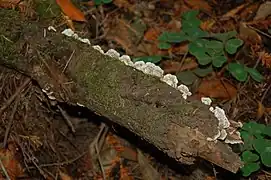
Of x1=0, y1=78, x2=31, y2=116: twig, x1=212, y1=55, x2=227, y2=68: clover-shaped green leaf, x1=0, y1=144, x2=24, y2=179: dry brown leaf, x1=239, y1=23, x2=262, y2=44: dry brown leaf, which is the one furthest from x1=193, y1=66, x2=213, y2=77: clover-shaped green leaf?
x1=0, y1=144, x2=24, y2=179: dry brown leaf

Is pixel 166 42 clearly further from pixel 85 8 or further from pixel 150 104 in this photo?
pixel 150 104

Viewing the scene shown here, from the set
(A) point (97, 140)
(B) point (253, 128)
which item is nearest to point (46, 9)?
(A) point (97, 140)

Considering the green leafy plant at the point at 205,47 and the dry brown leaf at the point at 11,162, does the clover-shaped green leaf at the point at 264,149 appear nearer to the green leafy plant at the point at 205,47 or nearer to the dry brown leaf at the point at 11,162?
the green leafy plant at the point at 205,47

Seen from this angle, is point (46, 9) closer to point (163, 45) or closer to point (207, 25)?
point (163, 45)

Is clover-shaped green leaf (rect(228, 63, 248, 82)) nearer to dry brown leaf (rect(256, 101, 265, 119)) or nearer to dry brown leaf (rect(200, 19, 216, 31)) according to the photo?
dry brown leaf (rect(256, 101, 265, 119))

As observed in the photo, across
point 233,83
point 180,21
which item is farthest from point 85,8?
point 233,83

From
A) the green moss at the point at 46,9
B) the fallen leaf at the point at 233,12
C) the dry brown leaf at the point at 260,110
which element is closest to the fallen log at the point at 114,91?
the green moss at the point at 46,9
